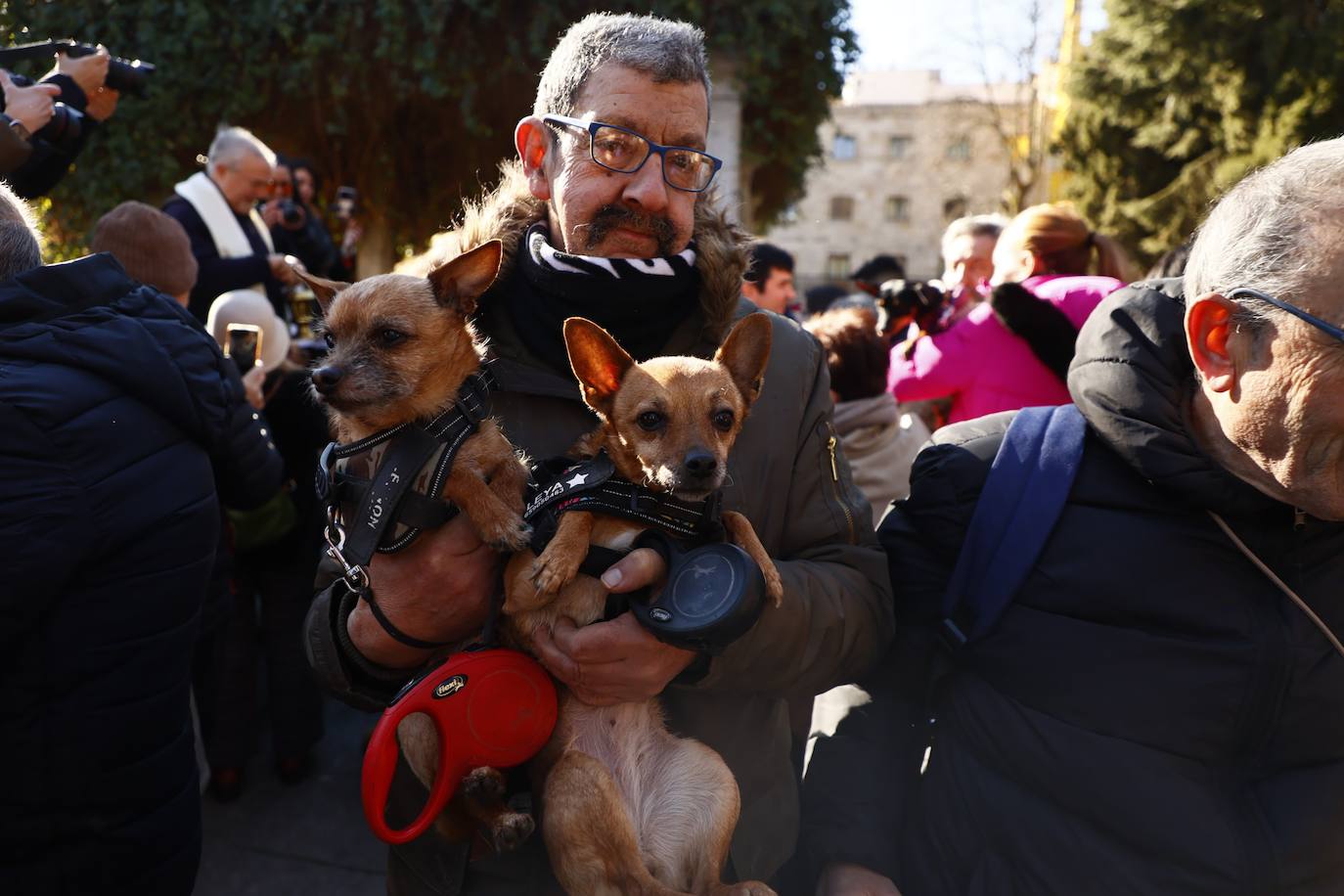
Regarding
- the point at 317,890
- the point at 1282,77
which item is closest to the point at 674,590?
the point at 317,890

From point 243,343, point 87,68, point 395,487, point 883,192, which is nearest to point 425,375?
point 395,487

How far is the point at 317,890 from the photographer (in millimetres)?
4266

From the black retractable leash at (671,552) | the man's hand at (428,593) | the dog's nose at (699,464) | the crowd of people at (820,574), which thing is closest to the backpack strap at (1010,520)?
the crowd of people at (820,574)

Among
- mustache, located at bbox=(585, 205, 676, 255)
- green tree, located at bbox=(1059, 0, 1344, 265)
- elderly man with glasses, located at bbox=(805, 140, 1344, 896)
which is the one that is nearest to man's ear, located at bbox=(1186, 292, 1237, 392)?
elderly man with glasses, located at bbox=(805, 140, 1344, 896)

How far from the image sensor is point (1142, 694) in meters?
1.79

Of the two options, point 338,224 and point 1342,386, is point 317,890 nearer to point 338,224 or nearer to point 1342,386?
point 1342,386

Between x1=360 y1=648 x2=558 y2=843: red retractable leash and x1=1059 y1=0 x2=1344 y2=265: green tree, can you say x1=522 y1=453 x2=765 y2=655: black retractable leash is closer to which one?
x1=360 y1=648 x2=558 y2=843: red retractable leash

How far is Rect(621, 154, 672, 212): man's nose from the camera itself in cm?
210

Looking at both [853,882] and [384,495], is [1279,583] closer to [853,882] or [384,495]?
[853,882]

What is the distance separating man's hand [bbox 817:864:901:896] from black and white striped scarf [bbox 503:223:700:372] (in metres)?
1.31

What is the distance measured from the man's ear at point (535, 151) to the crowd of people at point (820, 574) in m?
0.01

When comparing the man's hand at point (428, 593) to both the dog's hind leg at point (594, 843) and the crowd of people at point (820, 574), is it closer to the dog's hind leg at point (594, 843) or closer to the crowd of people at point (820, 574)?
the crowd of people at point (820, 574)

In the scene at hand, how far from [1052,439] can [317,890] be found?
396 centimetres

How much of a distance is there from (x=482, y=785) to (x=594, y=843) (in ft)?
0.90
